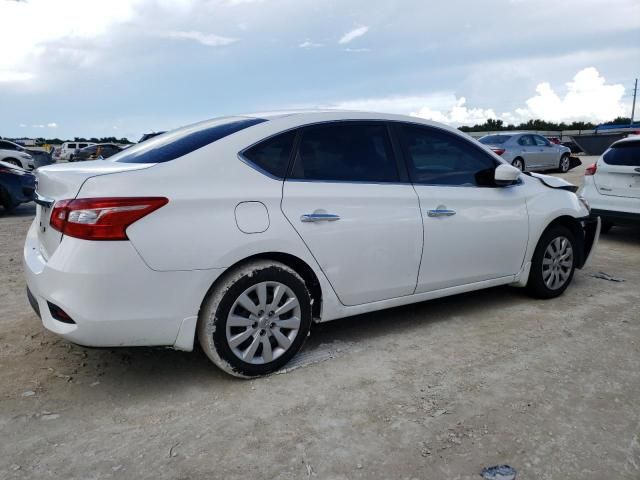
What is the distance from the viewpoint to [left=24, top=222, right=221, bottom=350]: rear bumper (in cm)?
261

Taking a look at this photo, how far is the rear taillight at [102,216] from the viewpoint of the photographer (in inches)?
102

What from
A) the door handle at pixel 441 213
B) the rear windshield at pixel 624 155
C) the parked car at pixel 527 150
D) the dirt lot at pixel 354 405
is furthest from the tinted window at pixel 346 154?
the parked car at pixel 527 150

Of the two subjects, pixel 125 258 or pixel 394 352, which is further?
pixel 394 352

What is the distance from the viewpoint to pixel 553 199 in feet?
14.8

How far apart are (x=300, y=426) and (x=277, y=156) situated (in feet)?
5.04

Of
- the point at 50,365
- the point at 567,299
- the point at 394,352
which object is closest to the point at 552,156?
the point at 567,299

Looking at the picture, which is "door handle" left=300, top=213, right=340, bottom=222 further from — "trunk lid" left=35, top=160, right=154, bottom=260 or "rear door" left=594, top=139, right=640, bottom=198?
"rear door" left=594, top=139, right=640, bottom=198

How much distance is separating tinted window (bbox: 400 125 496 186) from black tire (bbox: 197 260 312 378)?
1.23 meters

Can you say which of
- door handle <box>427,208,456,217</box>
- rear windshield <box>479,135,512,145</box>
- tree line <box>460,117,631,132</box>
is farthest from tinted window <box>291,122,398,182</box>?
tree line <box>460,117,631,132</box>

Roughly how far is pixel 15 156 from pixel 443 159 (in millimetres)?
20287

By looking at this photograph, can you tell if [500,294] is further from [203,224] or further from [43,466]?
[43,466]

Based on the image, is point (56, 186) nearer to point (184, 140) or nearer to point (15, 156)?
point (184, 140)

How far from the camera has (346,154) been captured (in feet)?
11.4

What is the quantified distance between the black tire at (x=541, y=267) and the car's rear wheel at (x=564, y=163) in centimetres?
1594
